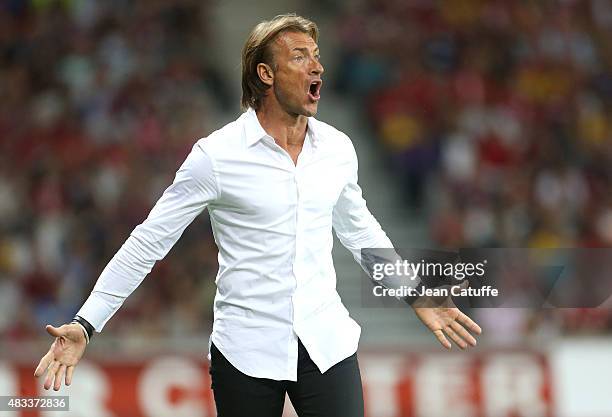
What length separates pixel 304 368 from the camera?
3713mm

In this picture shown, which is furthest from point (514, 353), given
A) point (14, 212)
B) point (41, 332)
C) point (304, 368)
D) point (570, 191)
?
point (304, 368)

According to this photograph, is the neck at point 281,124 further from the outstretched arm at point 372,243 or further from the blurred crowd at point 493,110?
the blurred crowd at point 493,110

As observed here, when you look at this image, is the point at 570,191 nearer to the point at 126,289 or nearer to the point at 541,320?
the point at 541,320

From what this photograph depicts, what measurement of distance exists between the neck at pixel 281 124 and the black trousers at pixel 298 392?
25.3 inches

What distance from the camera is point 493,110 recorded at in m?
11.0

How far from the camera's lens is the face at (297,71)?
376 centimetres

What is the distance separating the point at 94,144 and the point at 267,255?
6.91 m

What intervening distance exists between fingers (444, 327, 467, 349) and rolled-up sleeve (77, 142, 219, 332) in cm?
88

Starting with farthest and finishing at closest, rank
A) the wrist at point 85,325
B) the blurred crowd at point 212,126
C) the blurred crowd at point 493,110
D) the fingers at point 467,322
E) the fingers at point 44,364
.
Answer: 1. the blurred crowd at point 493,110
2. the blurred crowd at point 212,126
3. the fingers at point 467,322
4. the wrist at point 85,325
5. the fingers at point 44,364

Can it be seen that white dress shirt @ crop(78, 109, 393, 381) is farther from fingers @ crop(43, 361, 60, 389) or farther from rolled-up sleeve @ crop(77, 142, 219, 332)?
fingers @ crop(43, 361, 60, 389)

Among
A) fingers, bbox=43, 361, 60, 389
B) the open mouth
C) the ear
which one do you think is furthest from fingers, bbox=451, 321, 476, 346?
fingers, bbox=43, 361, 60, 389

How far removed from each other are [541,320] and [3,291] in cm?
Result: 411

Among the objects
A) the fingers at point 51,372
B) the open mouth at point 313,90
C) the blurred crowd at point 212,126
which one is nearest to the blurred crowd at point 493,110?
the blurred crowd at point 212,126

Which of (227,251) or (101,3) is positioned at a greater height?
(101,3)
